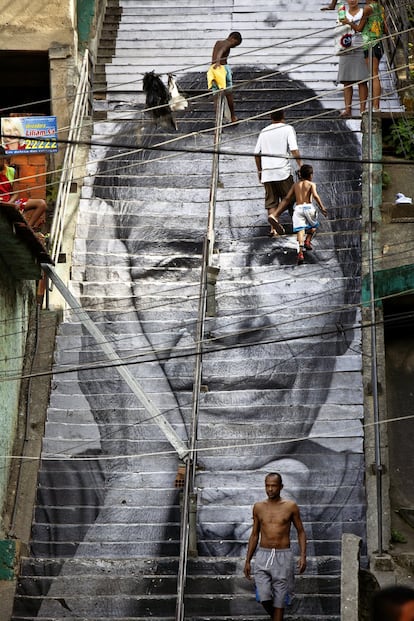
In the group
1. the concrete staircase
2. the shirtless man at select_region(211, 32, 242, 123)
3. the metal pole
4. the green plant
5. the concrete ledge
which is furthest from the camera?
the shirtless man at select_region(211, 32, 242, 123)

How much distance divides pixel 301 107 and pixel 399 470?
5.99 m

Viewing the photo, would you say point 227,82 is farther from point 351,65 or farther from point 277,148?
point 277,148

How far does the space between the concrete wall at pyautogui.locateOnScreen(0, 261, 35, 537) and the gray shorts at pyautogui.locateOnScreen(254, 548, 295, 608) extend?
3.35 meters

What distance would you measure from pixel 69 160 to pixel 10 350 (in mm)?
3702

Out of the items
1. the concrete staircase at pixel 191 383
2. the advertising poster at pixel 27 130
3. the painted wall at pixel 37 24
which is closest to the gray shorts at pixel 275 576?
the concrete staircase at pixel 191 383

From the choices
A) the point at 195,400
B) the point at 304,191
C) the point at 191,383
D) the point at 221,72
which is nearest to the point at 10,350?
the point at 191,383

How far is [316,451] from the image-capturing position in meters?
14.1

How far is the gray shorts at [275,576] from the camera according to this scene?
11758 millimetres

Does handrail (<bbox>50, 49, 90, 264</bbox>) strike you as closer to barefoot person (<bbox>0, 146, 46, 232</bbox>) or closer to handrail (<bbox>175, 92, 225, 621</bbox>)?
barefoot person (<bbox>0, 146, 46, 232</bbox>)

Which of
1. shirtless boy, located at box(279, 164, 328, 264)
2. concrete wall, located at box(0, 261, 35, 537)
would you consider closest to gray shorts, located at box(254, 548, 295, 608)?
concrete wall, located at box(0, 261, 35, 537)

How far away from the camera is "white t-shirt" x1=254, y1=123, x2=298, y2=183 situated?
1628 cm

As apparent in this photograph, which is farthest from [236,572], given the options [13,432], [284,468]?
[13,432]

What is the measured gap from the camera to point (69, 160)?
17.8 m

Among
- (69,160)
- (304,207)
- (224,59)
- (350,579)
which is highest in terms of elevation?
(224,59)
